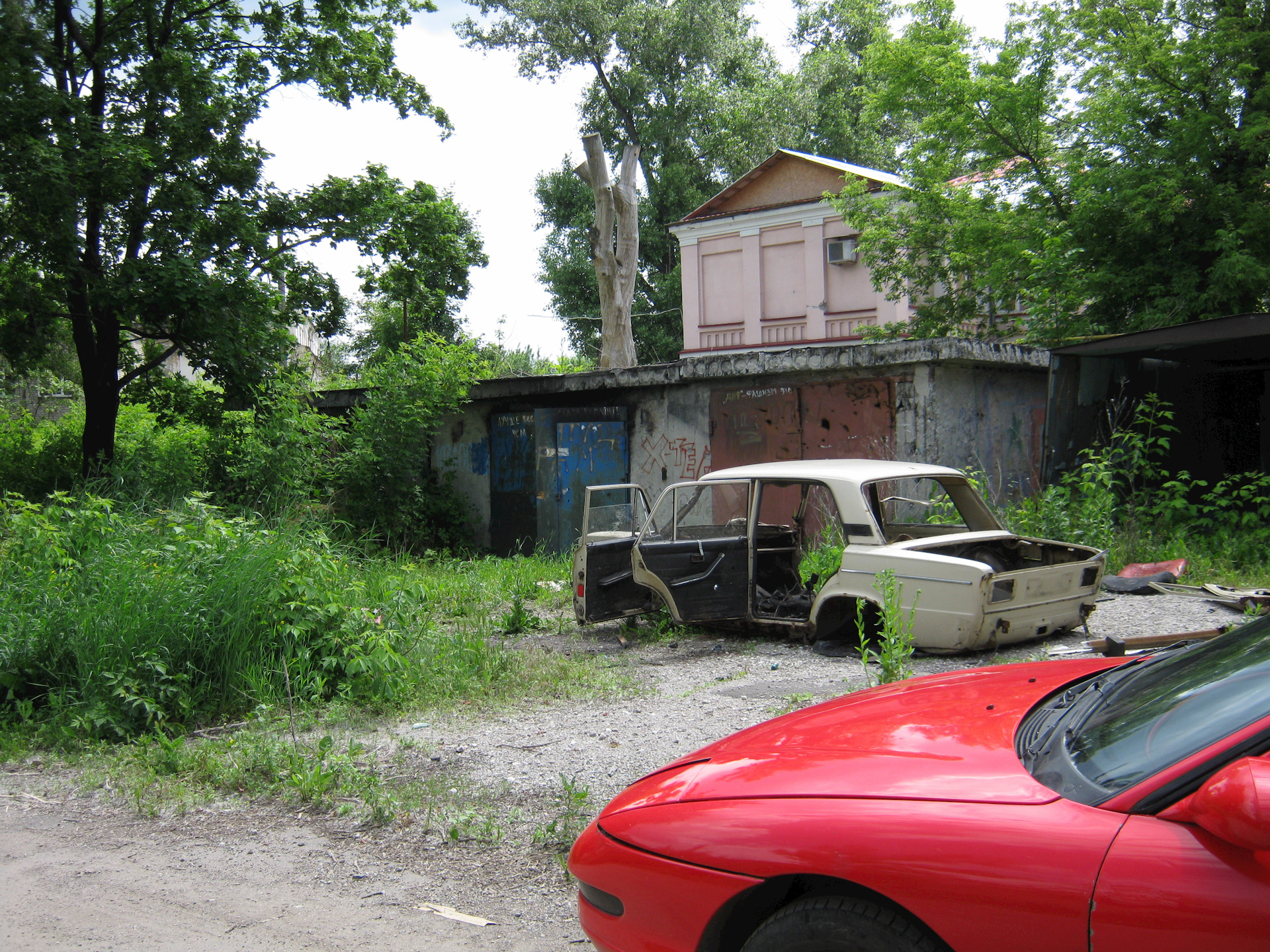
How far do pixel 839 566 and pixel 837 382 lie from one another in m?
4.44

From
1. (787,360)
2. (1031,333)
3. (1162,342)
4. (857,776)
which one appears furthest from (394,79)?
(857,776)

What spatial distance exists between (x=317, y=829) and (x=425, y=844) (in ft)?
1.89

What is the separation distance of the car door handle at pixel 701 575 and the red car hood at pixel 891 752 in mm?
4450

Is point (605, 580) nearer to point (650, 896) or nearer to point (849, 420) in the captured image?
point (849, 420)

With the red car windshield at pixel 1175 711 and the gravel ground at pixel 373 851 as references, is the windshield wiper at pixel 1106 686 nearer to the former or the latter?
the red car windshield at pixel 1175 711

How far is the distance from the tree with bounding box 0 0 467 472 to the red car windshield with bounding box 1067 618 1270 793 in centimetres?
1349

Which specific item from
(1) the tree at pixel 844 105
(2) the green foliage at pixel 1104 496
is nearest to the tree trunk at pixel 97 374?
Result: (2) the green foliage at pixel 1104 496

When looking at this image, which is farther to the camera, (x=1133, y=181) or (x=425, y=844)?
(x=1133, y=181)

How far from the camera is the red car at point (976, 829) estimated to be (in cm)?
171

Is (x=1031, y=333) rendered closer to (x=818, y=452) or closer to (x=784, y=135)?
(x=818, y=452)

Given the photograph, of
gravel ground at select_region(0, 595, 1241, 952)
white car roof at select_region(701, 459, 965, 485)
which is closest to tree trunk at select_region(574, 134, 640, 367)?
white car roof at select_region(701, 459, 965, 485)

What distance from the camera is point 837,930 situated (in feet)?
6.50

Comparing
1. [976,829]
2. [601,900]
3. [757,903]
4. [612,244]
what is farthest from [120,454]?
[976,829]

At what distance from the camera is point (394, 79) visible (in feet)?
56.1
